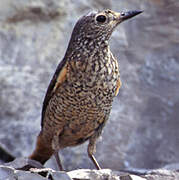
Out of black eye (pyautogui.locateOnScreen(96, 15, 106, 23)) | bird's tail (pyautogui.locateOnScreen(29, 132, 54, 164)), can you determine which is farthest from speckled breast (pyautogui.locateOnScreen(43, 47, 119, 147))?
bird's tail (pyautogui.locateOnScreen(29, 132, 54, 164))

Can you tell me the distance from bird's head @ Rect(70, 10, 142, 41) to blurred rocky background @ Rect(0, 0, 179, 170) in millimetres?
2147

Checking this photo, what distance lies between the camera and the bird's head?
4461mm

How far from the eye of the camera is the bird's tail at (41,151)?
5312 millimetres

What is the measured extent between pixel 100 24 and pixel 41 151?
1.87m

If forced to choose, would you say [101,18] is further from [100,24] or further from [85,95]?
[85,95]

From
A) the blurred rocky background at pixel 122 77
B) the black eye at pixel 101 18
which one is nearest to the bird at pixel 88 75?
the black eye at pixel 101 18

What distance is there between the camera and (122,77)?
693cm

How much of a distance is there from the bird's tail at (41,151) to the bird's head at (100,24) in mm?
1499

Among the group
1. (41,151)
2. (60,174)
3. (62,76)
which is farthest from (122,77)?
(60,174)

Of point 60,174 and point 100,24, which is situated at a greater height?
point 100,24

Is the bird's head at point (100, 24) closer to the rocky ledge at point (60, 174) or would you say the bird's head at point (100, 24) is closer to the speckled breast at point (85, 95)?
the speckled breast at point (85, 95)

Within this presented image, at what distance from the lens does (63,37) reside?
7.12 meters

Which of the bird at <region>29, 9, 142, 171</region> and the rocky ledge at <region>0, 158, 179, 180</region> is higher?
the bird at <region>29, 9, 142, 171</region>

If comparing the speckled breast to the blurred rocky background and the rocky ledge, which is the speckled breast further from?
the blurred rocky background
